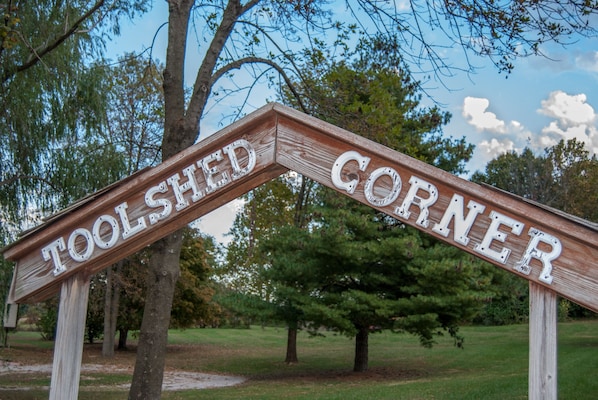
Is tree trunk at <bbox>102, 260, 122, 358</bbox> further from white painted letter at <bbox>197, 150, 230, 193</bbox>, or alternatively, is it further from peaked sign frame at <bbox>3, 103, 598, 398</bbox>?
A: white painted letter at <bbox>197, 150, 230, 193</bbox>

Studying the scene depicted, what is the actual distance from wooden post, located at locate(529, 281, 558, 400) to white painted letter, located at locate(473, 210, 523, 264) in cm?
24

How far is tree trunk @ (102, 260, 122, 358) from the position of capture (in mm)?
26438

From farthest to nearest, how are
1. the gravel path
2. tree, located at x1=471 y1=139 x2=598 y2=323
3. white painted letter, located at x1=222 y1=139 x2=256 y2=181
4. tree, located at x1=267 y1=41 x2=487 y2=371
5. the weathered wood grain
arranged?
tree, located at x1=471 y1=139 x2=598 y2=323 < the gravel path < tree, located at x1=267 y1=41 x2=487 y2=371 < white painted letter, located at x1=222 y1=139 x2=256 y2=181 < the weathered wood grain

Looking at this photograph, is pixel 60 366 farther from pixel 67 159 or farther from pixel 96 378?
pixel 96 378

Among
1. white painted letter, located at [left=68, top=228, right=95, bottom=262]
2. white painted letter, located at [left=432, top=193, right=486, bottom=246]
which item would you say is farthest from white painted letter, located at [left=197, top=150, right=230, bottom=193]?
white painted letter, located at [left=432, top=193, right=486, bottom=246]

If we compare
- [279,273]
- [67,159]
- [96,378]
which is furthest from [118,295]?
[67,159]

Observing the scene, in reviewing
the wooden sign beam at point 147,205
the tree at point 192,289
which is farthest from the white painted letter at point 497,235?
the tree at point 192,289

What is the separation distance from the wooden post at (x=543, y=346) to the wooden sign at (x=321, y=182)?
0.34 feet

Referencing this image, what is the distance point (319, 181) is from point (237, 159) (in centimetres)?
54

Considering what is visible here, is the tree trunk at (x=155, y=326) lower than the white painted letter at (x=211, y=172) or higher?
lower

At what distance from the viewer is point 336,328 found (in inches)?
744

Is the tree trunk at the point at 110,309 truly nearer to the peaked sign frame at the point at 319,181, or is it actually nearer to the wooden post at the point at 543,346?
the peaked sign frame at the point at 319,181

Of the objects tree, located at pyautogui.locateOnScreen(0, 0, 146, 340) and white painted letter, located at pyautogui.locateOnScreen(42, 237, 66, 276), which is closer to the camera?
white painted letter, located at pyautogui.locateOnScreen(42, 237, 66, 276)

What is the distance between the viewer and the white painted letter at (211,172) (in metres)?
4.12
